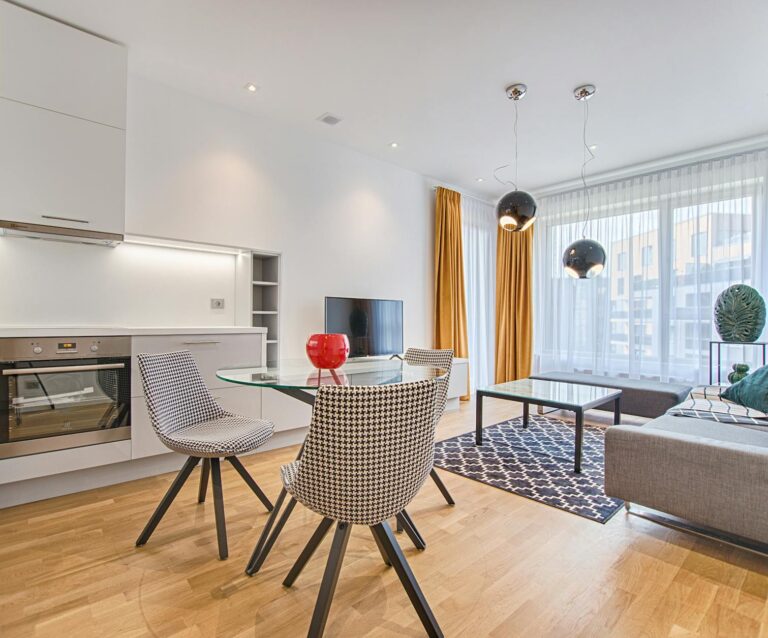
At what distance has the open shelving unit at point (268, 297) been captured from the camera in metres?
3.72

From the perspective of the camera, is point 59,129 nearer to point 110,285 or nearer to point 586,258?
point 110,285

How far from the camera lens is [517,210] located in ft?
9.24

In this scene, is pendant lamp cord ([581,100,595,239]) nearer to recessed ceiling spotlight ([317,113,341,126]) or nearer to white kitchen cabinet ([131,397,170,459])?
recessed ceiling spotlight ([317,113,341,126])

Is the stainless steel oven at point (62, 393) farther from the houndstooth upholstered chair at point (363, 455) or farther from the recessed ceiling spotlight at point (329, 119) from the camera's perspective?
the recessed ceiling spotlight at point (329, 119)

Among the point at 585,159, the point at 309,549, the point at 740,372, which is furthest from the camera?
the point at 585,159

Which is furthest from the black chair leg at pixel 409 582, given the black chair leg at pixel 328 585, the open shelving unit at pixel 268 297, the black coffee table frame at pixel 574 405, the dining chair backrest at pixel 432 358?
the open shelving unit at pixel 268 297

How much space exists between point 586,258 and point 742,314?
170 cm

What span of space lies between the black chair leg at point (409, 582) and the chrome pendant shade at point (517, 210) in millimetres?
2157

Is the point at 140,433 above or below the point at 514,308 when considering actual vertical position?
below

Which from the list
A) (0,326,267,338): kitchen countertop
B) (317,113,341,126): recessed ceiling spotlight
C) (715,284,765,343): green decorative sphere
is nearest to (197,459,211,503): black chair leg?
(0,326,267,338): kitchen countertop

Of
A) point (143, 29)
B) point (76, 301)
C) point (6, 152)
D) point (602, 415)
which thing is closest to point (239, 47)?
point (143, 29)

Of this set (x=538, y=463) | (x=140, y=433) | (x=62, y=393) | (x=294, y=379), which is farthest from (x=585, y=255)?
(x=62, y=393)

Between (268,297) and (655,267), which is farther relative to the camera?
(655,267)

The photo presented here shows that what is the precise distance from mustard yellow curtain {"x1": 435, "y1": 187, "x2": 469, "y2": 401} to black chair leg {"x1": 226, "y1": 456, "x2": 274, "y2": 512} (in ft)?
10.6
